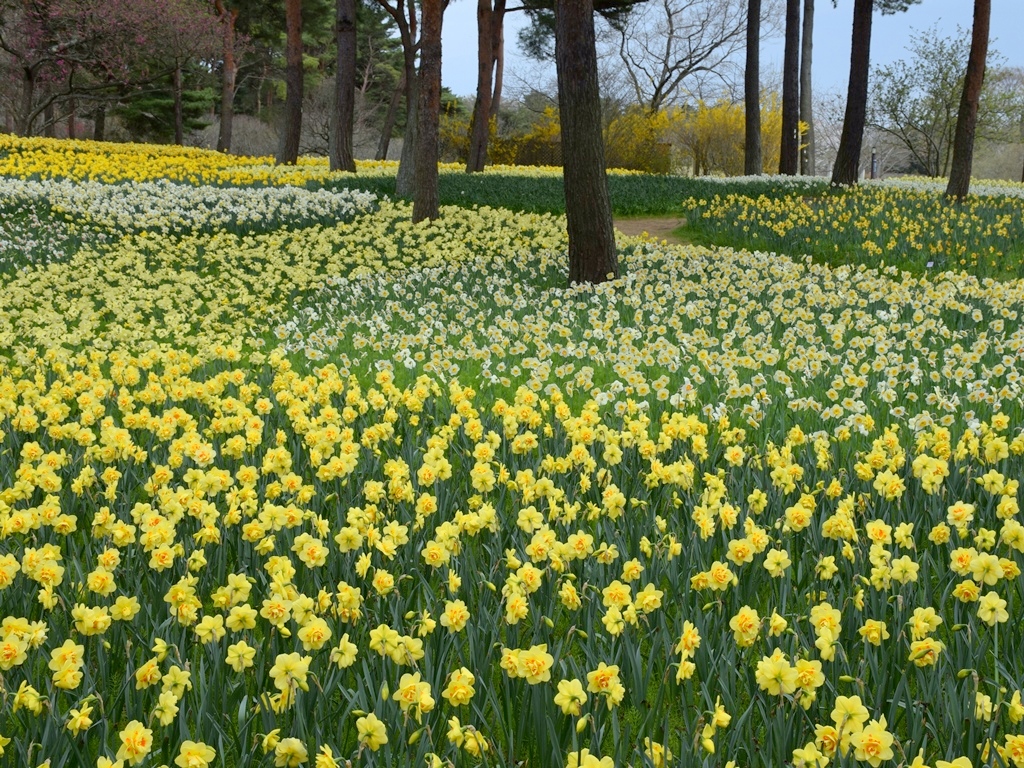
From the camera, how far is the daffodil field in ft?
6.48

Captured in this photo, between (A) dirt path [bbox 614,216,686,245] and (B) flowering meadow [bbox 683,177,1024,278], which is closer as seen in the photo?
(B) flowering meadow [bbox 683,177,1024,278]

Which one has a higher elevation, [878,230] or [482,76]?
[482,76]

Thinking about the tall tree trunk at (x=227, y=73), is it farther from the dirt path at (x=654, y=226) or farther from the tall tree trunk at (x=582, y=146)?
the tall tree trunk at (x=582, y=146)

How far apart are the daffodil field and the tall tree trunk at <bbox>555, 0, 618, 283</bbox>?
6.39 feet

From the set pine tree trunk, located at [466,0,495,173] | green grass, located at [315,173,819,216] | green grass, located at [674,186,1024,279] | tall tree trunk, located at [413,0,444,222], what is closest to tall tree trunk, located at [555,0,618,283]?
green grass, located at [674,186,1024,279]

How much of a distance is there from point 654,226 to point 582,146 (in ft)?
25.8

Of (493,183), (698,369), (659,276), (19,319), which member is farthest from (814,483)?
(493,183)

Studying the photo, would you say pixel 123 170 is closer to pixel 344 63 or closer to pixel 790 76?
pixel 344 63

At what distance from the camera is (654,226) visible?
648 inches

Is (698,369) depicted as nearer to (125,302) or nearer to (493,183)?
(125,302)

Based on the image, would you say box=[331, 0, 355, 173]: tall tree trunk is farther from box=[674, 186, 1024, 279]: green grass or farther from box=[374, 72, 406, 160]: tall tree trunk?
box=[374, 72, 406, 160]: tall tree trunk

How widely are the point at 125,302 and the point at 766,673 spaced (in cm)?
781

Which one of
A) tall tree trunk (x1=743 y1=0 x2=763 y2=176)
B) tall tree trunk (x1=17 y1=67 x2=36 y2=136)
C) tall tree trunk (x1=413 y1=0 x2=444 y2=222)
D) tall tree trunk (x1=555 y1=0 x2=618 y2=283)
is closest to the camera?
tall tree trunk (x1=555 y1=0 x2=618 y2=283)

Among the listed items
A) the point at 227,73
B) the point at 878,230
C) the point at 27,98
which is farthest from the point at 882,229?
the point at 27,98
